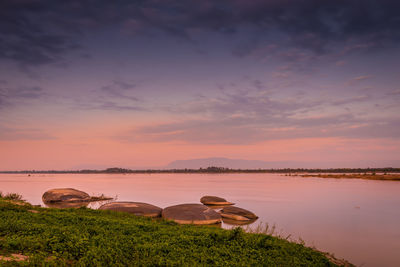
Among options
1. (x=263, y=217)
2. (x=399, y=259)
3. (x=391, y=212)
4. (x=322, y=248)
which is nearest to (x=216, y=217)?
(x=263, y=217)

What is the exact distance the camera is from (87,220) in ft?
38.1

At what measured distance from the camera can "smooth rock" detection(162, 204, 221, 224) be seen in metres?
15.1

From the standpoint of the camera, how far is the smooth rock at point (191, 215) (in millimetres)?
15122

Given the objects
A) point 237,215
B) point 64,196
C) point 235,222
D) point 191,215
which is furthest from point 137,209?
point 64,196

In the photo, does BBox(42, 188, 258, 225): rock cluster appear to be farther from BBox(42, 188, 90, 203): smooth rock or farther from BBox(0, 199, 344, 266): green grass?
BBox(42, 188, 90, 203): smooth rock

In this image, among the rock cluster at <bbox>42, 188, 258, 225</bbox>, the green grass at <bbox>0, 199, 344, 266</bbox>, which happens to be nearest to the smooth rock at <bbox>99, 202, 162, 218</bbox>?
the rock cluster at <bbox>42, 188, 258, 225</bbox>

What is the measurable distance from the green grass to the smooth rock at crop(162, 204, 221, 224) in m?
4.88

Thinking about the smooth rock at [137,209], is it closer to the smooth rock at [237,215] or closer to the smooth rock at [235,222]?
the smooth rock at [235,222]

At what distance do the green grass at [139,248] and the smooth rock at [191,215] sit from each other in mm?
4875

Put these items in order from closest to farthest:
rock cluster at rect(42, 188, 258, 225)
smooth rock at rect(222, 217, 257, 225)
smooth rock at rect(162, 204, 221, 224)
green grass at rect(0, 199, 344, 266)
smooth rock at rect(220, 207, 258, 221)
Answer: green grass at rect(0, 199, 344, 266), smooth rock at rect(162, 204, 221, 224), rock cluster at rect(42, 188, 258, 225), smooth rock at rect(222, 217, 257, 225), smooth rock at rect(220, 207, 258, 221)

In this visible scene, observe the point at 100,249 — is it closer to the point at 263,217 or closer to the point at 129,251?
the point at 129,251

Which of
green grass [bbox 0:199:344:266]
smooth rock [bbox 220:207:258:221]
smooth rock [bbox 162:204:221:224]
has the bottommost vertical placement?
smooth rock [bbox 220:207:258:221]

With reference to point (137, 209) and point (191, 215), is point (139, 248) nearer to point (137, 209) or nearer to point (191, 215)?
point (191, 215)

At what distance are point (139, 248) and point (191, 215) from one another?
7.85 metres
